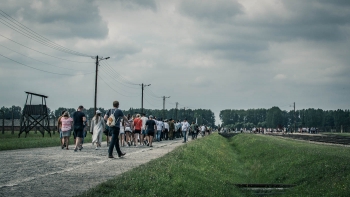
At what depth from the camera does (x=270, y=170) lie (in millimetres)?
21266

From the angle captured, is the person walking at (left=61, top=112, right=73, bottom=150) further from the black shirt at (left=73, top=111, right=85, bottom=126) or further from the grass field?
the grass field

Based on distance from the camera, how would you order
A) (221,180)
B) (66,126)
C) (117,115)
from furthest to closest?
(66,126) → (117,115) → (221,180)

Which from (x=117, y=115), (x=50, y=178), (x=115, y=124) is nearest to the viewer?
(x=50, y=178)

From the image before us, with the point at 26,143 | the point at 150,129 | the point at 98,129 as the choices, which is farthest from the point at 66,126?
the point at 150,129

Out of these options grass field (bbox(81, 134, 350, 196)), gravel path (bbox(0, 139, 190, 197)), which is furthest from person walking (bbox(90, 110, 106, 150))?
gravel path (bbox(0, 139, 190, 197))

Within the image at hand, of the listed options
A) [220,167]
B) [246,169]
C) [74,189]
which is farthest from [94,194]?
[246,169]

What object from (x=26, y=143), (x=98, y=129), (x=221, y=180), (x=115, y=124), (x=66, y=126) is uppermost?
(x=115, y=124)

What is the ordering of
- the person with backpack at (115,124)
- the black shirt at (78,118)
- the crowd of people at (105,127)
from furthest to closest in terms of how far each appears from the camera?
the black shirt at (78,118), the crowd of people at (105,127), the person with backpack at (115,124)

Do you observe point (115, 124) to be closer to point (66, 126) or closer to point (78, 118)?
point (78, 118)

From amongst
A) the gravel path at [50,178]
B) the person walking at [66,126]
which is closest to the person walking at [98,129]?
the person walking at [66,126]

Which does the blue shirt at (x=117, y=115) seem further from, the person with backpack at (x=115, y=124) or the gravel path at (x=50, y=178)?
the gravel path at (x=50, y=178)

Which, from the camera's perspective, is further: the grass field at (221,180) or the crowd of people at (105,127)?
the crowd of people at (105,127)

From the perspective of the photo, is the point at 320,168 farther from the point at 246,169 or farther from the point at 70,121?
the point at 70,121

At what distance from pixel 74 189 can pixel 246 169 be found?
18.2 metres
